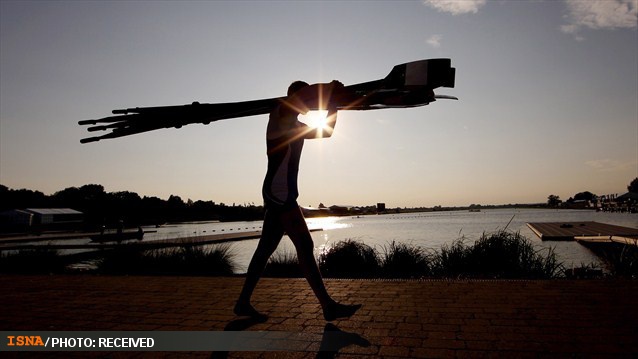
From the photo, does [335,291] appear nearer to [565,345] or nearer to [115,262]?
[565,345]

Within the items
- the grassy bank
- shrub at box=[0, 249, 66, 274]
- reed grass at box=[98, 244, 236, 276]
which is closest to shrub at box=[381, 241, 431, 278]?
the grassy bank

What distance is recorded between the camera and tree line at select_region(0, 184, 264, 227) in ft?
281

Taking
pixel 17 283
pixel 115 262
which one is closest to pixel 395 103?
pixel 17 283

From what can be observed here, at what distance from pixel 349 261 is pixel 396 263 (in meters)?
1.11

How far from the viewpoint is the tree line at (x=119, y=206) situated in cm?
8556

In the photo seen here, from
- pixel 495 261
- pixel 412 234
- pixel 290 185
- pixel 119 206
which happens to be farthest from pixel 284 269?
pixel 119 206

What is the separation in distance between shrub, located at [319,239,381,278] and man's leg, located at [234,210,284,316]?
4.86 meters

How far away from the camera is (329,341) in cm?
318

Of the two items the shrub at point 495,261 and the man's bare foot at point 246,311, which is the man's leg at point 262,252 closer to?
the man's bare foot at point 246,311

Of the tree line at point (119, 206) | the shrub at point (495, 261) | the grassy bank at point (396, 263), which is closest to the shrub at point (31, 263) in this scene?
the grassy bank at point (396, 263)

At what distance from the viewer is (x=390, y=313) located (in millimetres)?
3990

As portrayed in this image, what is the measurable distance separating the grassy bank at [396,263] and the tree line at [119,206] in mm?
59323

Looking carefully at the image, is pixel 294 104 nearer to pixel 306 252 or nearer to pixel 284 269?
pixel 306 252

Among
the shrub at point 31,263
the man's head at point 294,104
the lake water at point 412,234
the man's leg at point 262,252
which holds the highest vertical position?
the man's head at point 294,104
